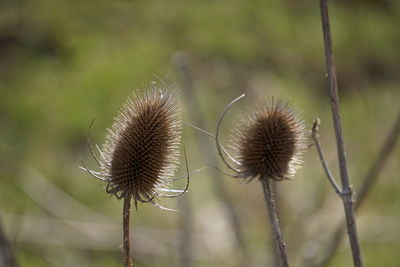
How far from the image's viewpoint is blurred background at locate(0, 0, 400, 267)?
11.7ft

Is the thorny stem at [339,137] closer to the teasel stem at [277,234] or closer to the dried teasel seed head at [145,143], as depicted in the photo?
the teasel stem at [277,234]

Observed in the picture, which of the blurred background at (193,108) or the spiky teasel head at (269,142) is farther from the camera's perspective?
the blurred background at (193,108)

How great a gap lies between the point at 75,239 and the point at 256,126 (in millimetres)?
2413

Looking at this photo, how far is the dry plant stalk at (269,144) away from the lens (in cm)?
139

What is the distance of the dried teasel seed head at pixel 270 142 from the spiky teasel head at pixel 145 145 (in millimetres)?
149

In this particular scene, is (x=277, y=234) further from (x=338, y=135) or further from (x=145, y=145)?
(x=145, y=145)

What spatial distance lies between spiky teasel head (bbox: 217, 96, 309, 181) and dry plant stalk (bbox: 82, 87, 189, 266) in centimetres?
15

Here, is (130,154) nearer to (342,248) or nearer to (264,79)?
(342,248)

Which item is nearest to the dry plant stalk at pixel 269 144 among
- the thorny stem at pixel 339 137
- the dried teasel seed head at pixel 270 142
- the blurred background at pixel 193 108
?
the dried teasel seed head at pixel 270 142

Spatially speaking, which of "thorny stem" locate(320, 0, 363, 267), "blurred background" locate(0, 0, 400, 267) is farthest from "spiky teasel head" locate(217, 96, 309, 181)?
"blurred background" locate(0, 0, 400, 267)

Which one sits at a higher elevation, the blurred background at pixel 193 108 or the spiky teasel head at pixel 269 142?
the blurred background at pixel 193 108

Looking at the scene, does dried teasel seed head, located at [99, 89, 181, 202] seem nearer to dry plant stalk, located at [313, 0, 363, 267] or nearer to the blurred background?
dry plant stalk, located at [313, 0, 363, 267]

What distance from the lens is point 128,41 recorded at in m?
5.06

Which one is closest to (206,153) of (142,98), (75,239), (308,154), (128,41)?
(75,239)
